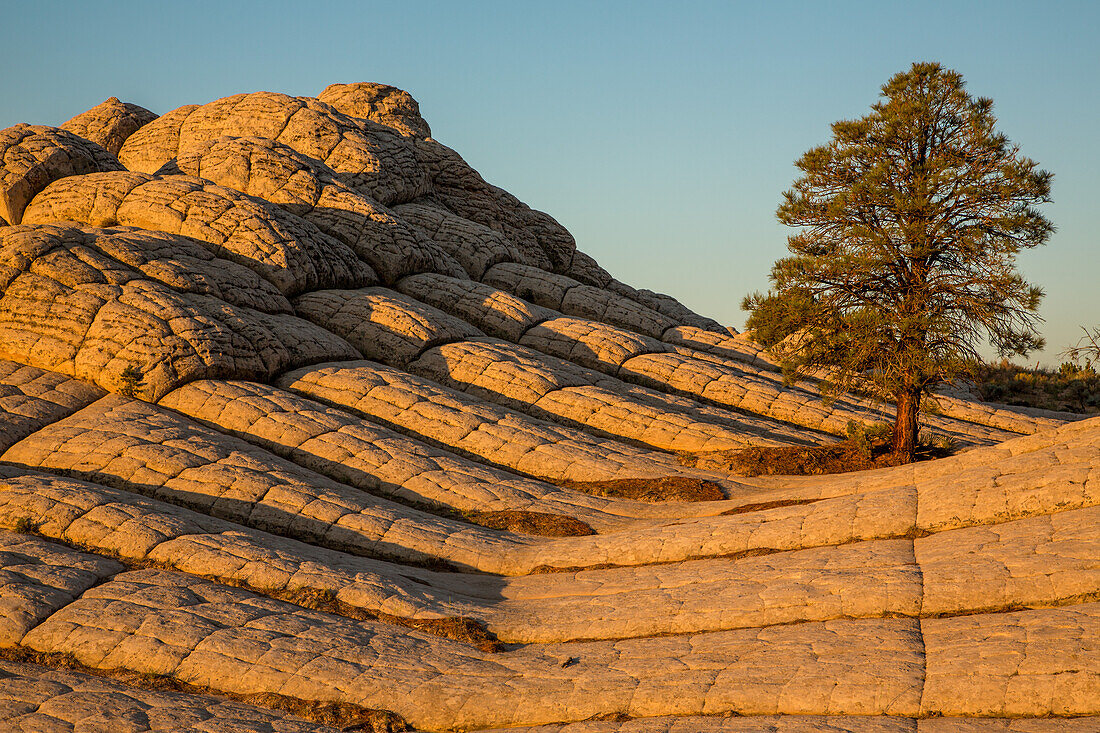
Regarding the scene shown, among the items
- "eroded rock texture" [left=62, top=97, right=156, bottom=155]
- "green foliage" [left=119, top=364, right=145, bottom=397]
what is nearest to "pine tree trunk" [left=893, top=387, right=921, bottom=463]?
"green foliage" [left=119, top=364, right=145, bottom=397]

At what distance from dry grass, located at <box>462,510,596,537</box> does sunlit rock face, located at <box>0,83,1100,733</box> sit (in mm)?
83

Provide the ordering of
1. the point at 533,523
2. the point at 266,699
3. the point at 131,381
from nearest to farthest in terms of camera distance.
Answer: the point at 266,699 → the point at 533,523 → the point at 131,381

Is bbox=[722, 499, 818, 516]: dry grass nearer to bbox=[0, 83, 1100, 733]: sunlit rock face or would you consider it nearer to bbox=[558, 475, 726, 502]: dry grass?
bbox=[0, 83, 1100, 733]: sunlit rock face

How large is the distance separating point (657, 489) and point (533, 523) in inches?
178

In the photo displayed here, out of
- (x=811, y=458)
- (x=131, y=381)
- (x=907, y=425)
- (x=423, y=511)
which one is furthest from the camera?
(x=907, y=425)

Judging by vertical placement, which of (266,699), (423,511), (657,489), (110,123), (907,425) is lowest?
(266,699)

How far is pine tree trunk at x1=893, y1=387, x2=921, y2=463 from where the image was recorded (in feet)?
94.6

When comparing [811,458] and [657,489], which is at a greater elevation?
[811,458]

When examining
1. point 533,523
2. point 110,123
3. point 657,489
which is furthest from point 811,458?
point 110,123

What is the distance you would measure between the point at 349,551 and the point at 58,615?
668 centimetres

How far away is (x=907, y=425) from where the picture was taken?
29062mm

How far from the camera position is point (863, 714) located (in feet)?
39.2

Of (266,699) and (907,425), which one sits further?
(907,425)

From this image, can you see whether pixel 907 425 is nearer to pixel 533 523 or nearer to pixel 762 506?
pixel 762 506
